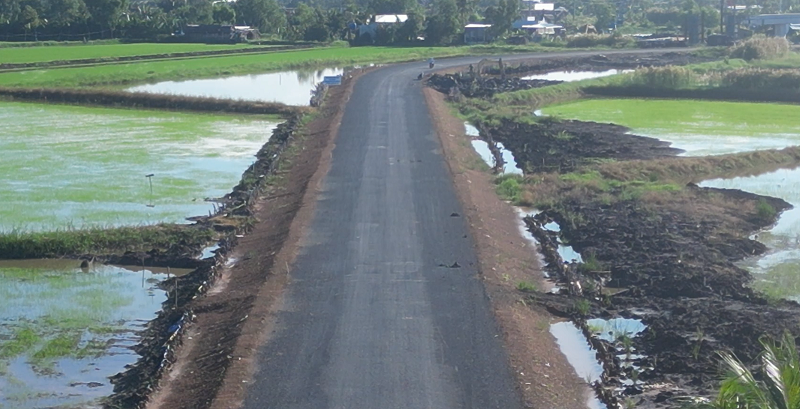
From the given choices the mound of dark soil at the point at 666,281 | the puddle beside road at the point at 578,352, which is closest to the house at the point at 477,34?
the mound of dark soil at the point at 666,281

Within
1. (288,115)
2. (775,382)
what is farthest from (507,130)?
(775,382)

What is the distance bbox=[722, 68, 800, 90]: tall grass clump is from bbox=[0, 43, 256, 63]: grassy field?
3924cm

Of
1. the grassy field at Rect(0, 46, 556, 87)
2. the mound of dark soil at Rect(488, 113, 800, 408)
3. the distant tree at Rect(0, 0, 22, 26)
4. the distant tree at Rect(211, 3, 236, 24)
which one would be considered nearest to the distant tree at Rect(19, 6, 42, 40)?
the distant tree at Rect(0, 0, 22, 26)

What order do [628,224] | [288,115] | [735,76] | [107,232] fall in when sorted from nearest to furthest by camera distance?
[107,232] → [628,224] → [288,115] → [735,76]

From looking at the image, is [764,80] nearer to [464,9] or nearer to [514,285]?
[514,285]

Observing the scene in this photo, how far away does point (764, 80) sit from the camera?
5481 centimetres

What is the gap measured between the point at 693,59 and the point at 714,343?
61226mm

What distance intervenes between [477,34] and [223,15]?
25385 mm

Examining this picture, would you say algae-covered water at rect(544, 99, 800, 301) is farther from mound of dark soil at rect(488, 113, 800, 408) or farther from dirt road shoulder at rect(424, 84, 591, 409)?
dirt road shoulder at rect(424, 84, 591, 409)

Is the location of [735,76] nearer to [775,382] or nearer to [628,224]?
[628,224]

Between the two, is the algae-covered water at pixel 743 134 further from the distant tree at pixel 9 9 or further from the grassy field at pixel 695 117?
the distant tree at pixel 9 9

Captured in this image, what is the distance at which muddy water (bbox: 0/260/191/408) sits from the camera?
49.3 feet

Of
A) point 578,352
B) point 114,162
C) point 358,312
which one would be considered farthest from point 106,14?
point 578,352

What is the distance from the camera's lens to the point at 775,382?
303 inches
